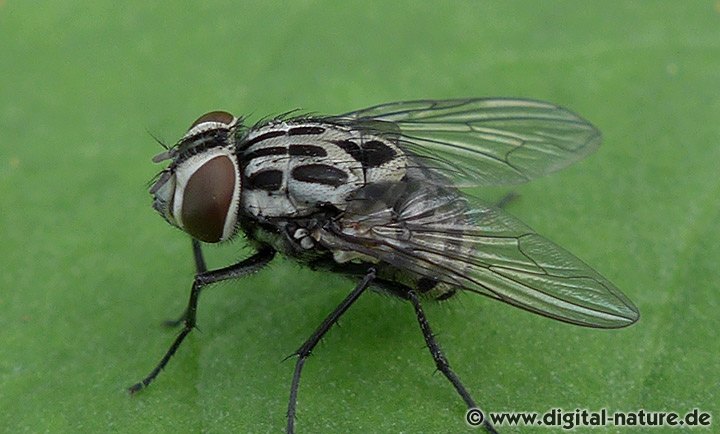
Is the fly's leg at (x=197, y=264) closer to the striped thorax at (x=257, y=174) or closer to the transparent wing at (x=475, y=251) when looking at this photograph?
the striped thorax at (x=257, y=174)

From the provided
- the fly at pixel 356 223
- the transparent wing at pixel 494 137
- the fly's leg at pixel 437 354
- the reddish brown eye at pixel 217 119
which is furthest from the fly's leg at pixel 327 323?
the reddish brown eye at pixel 217 119

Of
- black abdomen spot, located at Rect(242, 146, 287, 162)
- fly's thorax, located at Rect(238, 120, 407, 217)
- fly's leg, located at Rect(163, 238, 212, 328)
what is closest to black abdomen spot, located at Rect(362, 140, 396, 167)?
fly's thorax, located at Rect(238, 120, 407, 217)

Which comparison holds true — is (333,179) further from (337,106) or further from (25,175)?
(25,175)

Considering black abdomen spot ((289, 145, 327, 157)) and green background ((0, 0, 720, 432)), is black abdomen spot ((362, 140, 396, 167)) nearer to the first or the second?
black abdomen spot ((289, 145, 327, 157))

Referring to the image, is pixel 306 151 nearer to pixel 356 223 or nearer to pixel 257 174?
pixel 257 174

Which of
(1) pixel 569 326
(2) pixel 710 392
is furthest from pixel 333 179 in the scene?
(2) pixel 710 392
